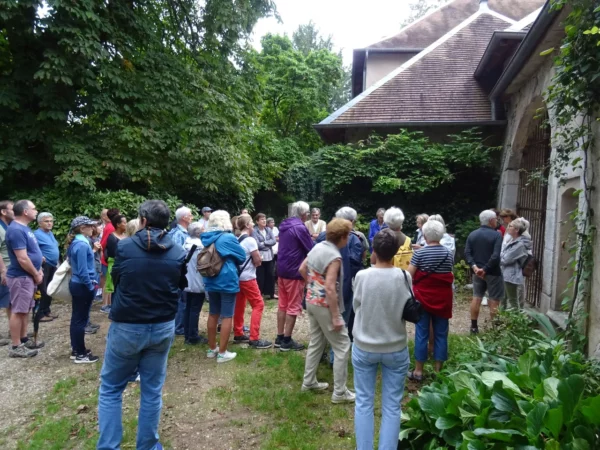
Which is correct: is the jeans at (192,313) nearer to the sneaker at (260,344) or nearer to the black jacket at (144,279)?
the sneaker at (260,344)

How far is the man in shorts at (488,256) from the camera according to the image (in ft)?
19.3

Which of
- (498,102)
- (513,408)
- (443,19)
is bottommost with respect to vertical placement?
(513,408)

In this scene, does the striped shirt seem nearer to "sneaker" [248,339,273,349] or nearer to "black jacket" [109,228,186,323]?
"sneaker" [248,339,273,349]

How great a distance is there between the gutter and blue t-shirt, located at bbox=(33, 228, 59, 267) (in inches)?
254

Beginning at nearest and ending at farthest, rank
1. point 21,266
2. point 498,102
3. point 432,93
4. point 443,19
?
1. point 21,266
2. point 498,102
3. point 432,93
4. point 443,19

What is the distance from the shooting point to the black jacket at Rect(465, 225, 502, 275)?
586 centimetres

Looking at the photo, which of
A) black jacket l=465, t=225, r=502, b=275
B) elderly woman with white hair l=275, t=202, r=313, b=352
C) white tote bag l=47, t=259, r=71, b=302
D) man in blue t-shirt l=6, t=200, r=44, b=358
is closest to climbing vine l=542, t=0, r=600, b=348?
black jacket l=465, t=225, r=502, b=275

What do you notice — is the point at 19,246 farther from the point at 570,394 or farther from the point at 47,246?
the point at 570,394

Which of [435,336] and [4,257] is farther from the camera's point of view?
[4,257]

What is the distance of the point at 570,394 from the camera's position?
2.40 m

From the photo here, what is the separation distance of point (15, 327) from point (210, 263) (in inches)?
105

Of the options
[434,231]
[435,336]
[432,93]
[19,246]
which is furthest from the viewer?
[432,93]

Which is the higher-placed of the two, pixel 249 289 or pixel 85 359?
pixel 249 289

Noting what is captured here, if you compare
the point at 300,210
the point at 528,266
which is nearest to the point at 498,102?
the point at 528,266
